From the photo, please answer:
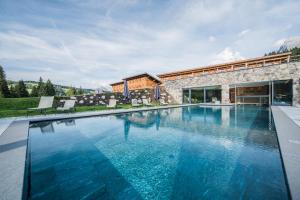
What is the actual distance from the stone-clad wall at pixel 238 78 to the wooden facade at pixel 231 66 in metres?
0.62

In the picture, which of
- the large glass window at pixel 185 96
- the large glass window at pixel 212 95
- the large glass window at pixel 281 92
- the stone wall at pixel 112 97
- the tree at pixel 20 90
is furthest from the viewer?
the tree at pixel 20 90

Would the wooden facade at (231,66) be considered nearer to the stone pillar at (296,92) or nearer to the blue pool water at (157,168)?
the stone pillar at (296,92)

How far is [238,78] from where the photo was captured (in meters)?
16.0

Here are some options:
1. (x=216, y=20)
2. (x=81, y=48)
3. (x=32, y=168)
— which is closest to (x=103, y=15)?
(x=81, y=48)

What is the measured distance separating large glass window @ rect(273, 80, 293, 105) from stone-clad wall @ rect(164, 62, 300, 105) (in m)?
1.08

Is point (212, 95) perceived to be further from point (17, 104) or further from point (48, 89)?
point (48, 89)

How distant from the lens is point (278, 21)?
10930mm

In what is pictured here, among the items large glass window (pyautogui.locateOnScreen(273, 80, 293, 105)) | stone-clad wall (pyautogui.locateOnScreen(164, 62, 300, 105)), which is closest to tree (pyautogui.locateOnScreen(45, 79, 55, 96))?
stone-clad wall (pyautogui.locateOnScreen(164, 62, 300, 105))

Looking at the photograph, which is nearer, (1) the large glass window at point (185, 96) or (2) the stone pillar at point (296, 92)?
(2) the stone pillar at point (296, 92)

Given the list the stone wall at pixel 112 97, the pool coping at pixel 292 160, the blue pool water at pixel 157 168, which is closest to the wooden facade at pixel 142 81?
the stone wall at pixel 112 97

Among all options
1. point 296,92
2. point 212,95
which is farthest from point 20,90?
point 296,92

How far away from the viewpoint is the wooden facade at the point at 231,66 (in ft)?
48.0

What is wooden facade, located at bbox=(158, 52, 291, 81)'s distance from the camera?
14.6 m

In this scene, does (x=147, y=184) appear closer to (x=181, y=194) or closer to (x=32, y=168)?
(x=181, y=194)
